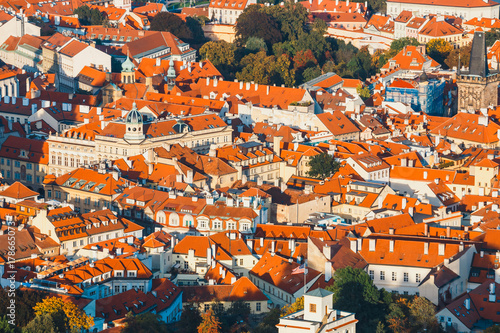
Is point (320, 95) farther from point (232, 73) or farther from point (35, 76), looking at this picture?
point (35, 76)

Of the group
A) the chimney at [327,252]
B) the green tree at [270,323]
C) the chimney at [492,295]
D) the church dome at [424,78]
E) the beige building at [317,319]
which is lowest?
the green tree at [270,323]

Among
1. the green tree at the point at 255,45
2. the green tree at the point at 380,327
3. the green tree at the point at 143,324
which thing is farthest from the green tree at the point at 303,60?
the green tree at the point at 143,324

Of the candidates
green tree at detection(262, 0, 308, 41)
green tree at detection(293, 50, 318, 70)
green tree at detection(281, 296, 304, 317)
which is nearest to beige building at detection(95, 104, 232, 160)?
green tree at detection(293, 50, 318, 70)

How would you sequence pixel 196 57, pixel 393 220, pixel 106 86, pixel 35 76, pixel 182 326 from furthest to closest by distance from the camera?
pixel 196 57 → pixel 35 76 → pixel 106 86 → pixel 393 220 → pixel 182 326

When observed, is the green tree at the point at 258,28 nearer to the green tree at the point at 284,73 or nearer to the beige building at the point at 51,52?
the green tree at the point at 284,73

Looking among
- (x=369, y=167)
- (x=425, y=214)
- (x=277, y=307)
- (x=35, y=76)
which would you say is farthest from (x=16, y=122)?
(x=277, y=307)

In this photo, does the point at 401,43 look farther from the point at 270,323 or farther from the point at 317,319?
the point at 317,319
